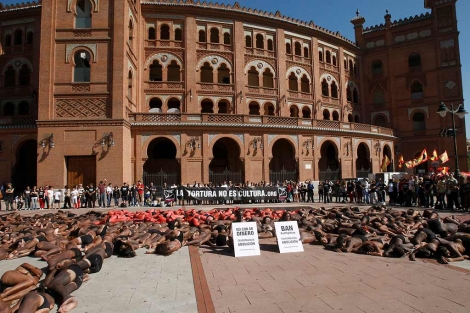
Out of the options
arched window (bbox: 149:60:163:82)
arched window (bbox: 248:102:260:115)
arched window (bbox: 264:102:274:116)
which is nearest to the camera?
arched window (bbox: 149:60:163:82)

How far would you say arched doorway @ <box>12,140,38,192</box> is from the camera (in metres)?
30.4

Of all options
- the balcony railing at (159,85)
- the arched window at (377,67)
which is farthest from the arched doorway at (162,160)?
the arched window at (377,67)

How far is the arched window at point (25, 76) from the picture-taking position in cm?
3334

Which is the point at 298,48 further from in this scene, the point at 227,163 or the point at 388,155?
the point at 388,155

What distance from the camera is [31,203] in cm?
2447

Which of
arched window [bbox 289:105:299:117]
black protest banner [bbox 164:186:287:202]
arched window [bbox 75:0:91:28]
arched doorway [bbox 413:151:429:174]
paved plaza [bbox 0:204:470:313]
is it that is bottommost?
paved plaza [bbox 0:204:470:313]

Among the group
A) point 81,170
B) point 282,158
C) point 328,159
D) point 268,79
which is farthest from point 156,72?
point 328,159

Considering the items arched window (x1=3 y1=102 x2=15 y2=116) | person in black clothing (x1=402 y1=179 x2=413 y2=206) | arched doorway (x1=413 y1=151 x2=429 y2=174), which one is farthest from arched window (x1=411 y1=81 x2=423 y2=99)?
arched window (x1=3 y1=102 x2=15 y2=116)

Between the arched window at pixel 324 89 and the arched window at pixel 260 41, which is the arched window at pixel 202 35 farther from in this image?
the arched window at pixel 324 89

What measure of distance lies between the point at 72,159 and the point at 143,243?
1954 cm

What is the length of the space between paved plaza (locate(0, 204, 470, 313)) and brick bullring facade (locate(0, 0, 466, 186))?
1975 centimetres

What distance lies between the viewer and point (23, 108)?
1316 inches

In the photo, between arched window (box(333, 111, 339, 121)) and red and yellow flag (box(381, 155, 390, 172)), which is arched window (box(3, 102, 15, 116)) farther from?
red and yellow flag (box(381, 155, 390, 172))

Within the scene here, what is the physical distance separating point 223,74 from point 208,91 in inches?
114
